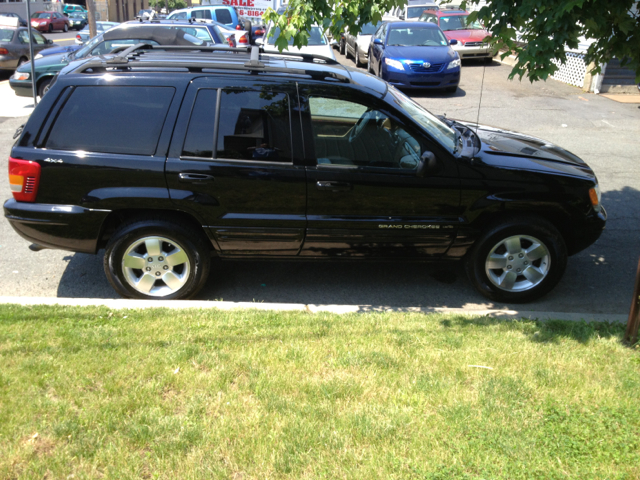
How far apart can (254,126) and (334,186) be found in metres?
0.82

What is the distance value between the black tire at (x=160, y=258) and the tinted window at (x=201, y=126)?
2.08 ft

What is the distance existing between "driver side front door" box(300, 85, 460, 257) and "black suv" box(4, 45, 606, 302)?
12mm

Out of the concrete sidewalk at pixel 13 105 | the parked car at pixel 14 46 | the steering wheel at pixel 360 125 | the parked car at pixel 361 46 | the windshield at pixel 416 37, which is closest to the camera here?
the steering wheel at pixel 360 125

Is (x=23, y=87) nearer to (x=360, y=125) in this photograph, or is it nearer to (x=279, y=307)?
(x=360, y=125)

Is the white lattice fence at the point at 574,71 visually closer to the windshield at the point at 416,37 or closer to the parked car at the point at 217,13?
the windshield at the point at 416,37

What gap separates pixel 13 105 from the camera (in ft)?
47.0

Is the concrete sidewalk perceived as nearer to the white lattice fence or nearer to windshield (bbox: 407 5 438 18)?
the white lattice fence

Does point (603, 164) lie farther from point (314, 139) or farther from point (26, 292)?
point (26, 292)

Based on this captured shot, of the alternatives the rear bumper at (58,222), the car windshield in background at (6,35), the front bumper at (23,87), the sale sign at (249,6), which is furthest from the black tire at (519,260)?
the sale sign at (249,6)

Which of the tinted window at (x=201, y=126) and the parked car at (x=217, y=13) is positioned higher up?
the parked car at (x=217, y=13)

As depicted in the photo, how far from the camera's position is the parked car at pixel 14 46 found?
734 inches

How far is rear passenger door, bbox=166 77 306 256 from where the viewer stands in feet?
16.3

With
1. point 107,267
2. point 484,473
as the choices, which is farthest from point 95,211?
point 484,473

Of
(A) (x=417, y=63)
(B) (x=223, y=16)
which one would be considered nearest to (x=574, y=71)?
(A) (x=417, y=63)
